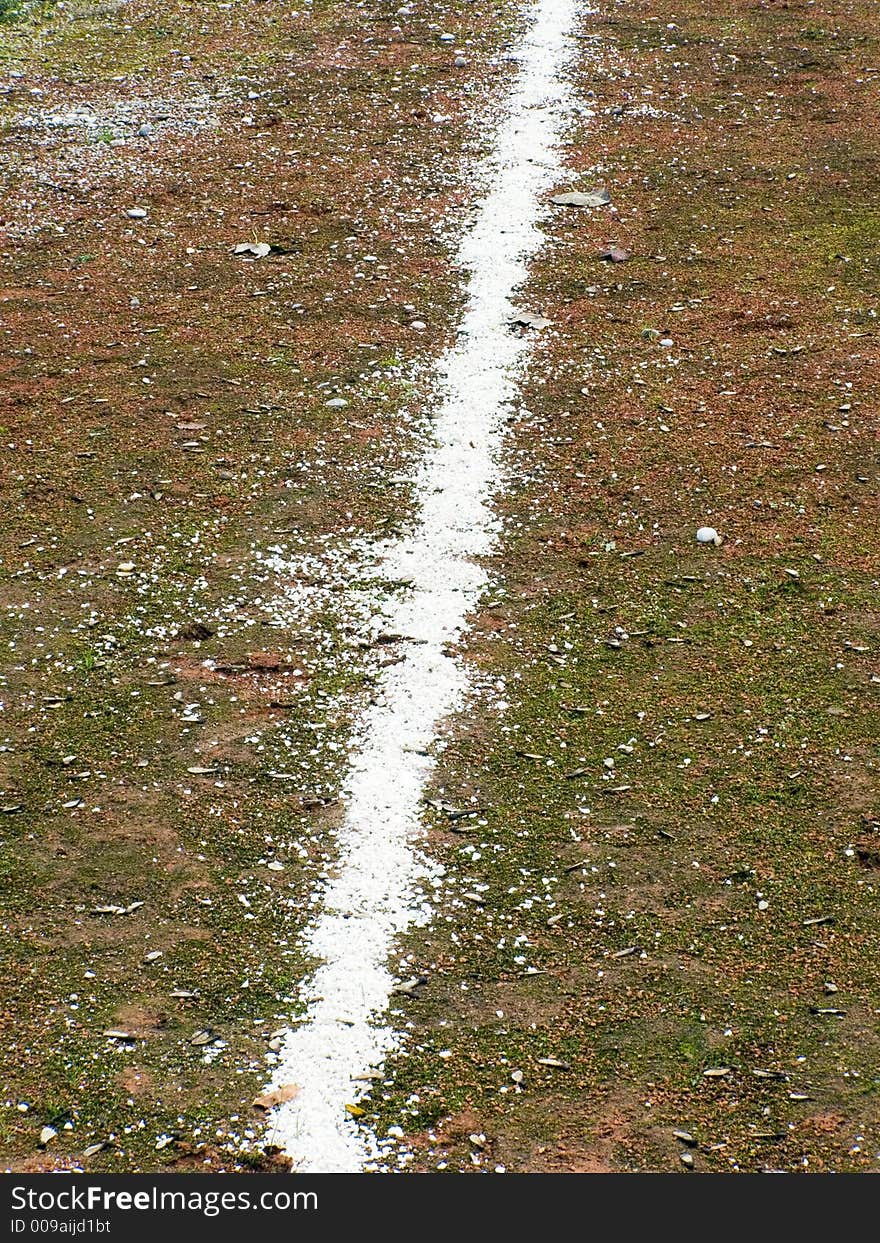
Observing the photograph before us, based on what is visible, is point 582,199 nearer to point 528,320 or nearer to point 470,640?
point 528,320

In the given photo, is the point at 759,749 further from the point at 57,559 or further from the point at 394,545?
the point at 57,559

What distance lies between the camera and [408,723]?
17.8 ft

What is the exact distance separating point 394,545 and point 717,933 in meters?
2.79

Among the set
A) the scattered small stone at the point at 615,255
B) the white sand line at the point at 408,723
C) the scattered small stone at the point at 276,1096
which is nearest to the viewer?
the scattered small stone at the point at 276,1096

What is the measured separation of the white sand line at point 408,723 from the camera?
4.07 metres

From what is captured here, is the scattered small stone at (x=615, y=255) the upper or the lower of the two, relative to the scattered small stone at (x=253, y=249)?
upper

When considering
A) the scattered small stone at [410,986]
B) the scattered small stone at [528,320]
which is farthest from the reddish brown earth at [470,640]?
the scattered small stone at [528,320]

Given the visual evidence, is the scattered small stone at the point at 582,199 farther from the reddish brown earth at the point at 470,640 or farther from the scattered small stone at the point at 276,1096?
the scattered small stone at the point at 276,1096

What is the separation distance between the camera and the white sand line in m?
4.07

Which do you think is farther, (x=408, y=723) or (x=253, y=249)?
(x=253, y=249)

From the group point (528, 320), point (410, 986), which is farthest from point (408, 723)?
point (528, 320)

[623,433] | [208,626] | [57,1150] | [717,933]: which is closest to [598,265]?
[623,433]

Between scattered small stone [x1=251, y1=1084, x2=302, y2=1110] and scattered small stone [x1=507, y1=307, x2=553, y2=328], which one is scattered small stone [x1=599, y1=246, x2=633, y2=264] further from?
scattered small stone [x1=251, y1=1084, x2=302, y2=1110]

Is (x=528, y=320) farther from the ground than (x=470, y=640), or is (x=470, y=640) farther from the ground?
(x=528, y=320)
